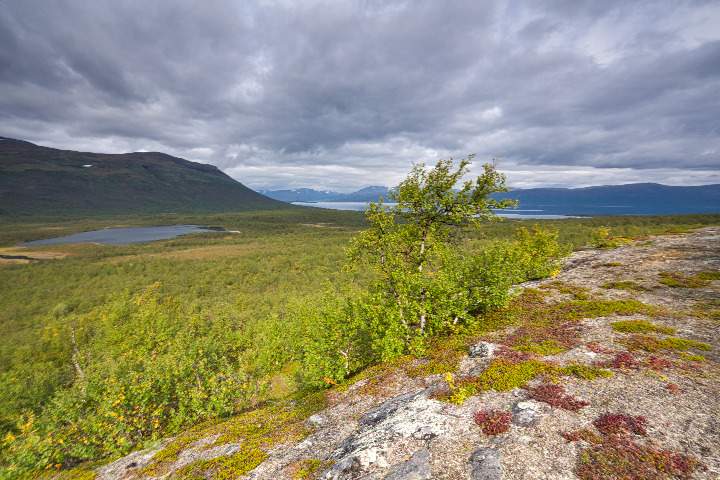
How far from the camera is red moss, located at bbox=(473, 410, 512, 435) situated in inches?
386

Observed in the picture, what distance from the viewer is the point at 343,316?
19.0m

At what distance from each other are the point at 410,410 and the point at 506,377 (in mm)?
4165

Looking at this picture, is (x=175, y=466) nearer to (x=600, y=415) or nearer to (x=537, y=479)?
(x=537, y=479)

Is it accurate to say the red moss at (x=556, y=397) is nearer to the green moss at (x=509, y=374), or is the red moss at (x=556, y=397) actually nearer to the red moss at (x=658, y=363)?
the green moss at (x=509, y=374)

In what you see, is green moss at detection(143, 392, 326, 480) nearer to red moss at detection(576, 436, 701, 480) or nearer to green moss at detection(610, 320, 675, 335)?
red moss at detection(576, 436, 701, 480)

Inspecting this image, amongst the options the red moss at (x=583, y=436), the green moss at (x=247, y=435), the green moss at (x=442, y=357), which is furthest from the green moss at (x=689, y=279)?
the green moss at (x=247, y=435)

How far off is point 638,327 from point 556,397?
8.57 metres

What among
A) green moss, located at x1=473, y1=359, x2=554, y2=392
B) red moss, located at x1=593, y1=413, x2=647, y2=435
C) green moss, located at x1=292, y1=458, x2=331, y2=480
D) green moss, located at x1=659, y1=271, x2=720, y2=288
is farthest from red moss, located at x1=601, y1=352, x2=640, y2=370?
green moss, located at x1=659, y1=271, x2=720, y2=288

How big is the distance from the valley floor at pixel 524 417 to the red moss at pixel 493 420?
7.0 inches

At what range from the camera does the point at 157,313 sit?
160 ft

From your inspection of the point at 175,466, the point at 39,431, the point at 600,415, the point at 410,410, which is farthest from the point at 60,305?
the point at 600,415

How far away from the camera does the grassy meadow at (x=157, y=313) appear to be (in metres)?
22.8

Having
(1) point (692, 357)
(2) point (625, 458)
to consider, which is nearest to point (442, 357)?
(2) point (625, 458)

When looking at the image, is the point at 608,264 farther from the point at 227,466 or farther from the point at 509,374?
the point at 227,466
